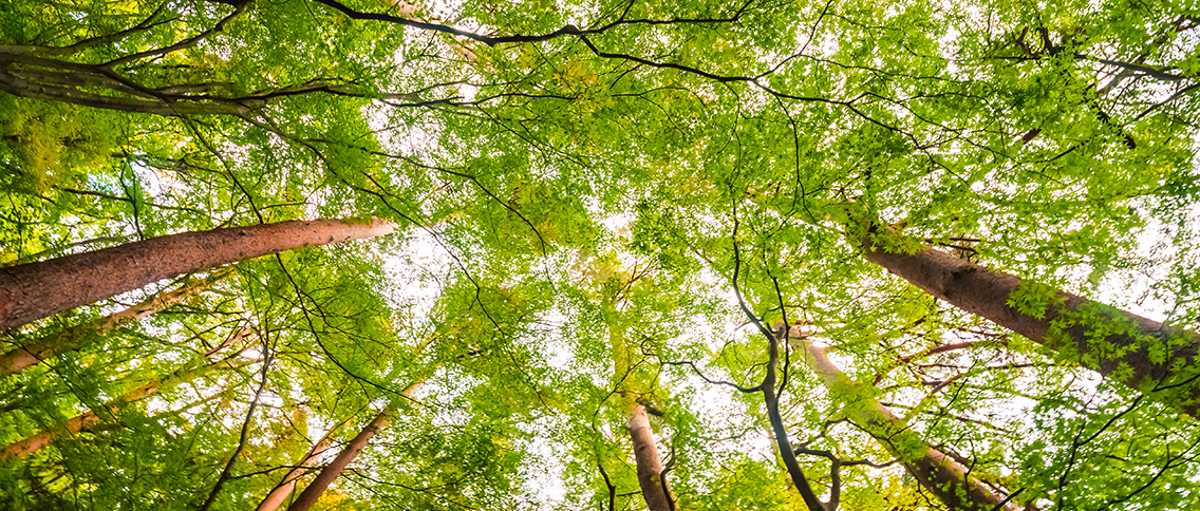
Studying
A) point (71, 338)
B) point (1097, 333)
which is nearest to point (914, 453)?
point (1097, 333)

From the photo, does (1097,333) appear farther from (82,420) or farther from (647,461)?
(82,420)

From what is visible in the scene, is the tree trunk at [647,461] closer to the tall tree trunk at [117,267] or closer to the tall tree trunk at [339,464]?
the tall tree trunk at [339,464]

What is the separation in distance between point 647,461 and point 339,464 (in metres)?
3.78

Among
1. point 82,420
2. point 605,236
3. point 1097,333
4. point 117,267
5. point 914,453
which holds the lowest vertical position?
point 914,453

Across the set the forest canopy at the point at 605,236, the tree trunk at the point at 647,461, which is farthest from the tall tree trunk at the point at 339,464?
the tree trunk at the point at 647,461

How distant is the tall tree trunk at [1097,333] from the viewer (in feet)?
8.87

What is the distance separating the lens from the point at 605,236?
626 centimetres

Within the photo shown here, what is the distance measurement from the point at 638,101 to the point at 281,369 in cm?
561

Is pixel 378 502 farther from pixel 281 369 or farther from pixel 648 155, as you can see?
pixel 648 155

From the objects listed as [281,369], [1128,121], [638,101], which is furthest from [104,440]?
[1128,121]

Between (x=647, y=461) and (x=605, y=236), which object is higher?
(x=605, y=236)

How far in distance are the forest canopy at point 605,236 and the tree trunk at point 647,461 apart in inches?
3.1

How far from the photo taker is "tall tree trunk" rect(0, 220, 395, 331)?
2488 millimetres

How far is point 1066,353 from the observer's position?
3.13 m
